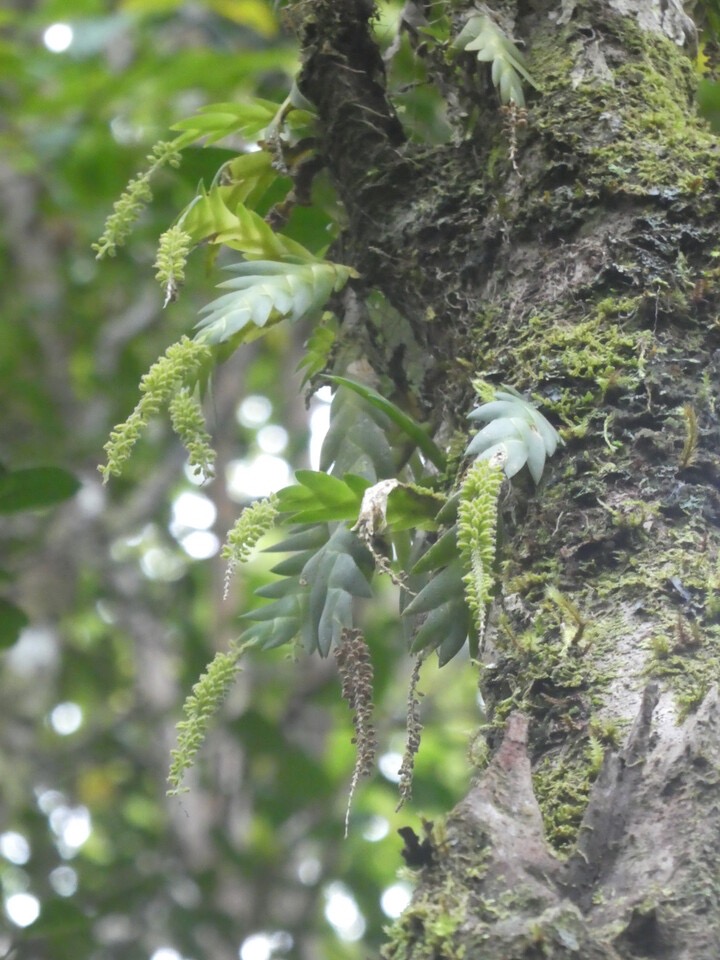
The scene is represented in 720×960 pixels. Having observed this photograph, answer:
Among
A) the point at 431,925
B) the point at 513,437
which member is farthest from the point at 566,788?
the point at 513,437

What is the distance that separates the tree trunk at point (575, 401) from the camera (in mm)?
712

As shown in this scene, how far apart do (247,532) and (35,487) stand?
1.77 feet

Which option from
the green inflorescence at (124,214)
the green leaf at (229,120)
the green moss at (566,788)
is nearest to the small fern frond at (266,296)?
the green inflorescence at (124,214)

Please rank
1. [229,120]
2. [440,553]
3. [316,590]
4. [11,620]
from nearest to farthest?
[440,553], [316,590], [229,120], [11,620]

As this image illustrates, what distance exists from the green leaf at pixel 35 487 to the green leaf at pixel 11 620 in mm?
158

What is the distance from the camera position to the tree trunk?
2.34 feet

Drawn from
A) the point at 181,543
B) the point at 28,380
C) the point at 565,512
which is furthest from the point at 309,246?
the point at 181,543

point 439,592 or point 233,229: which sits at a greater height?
point 233,229

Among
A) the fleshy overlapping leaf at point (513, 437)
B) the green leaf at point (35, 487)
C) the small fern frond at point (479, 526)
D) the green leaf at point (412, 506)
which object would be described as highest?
the fleshy overlapping leaf at point (513, 437)

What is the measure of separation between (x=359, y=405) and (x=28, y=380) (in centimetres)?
310

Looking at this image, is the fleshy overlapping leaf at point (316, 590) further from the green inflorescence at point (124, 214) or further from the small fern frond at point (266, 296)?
the green inflorescence at point (124, 214)

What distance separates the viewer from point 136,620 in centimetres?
371

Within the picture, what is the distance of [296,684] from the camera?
3.63 meters

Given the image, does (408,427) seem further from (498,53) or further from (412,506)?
(498,53)
